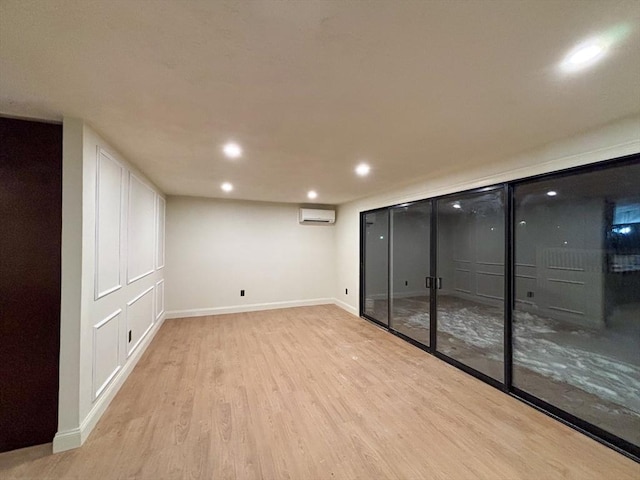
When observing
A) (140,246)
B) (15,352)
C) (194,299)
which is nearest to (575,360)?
(15,352)

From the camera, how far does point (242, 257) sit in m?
5.54

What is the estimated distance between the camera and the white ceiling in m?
0.99

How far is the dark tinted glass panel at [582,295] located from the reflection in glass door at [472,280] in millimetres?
217

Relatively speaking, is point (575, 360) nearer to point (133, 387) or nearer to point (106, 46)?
point (106, 46)

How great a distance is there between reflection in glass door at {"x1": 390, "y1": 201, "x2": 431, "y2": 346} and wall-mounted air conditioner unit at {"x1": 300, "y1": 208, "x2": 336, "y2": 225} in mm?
1831

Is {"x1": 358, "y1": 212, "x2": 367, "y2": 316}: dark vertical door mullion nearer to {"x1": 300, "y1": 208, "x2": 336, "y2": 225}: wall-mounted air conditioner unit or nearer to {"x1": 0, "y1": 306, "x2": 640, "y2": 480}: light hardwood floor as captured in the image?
{"x1": 300, "y1": 208, "x2": 336, "y2": 225}: wall-mounted air conditioner unit

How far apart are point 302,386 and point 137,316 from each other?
2.21 meters

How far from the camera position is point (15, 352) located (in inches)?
72.7

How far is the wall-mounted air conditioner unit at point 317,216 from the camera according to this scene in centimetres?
585

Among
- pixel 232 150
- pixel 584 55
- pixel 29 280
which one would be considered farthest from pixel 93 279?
pixel 584 55

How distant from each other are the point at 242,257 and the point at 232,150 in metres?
3.37

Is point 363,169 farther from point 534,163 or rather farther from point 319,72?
point 319,72

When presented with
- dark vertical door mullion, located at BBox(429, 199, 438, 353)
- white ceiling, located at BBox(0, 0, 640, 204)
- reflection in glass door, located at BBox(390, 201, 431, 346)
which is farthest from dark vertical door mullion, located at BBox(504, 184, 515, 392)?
reflection in glass door, located at BBox(390, 201, 431, 346)

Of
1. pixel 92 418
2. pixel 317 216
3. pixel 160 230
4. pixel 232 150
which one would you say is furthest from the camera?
pixel 317 216
